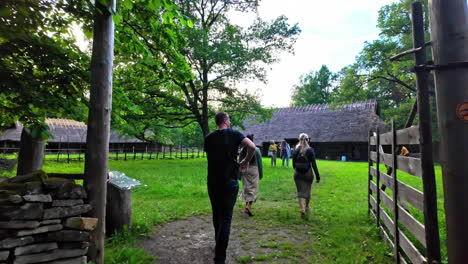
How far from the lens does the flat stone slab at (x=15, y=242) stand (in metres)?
2.42

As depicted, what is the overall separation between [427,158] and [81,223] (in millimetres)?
3523

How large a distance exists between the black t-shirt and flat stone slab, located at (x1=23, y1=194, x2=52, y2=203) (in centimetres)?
180

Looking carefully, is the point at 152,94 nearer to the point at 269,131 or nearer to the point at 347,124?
the point at 269,131

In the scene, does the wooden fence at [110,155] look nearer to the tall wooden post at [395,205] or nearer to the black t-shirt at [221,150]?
the black t-shirt at [221,150]

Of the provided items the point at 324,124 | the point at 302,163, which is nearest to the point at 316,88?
the point at 324,124

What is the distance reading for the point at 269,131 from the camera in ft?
110

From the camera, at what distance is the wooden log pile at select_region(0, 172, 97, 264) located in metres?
2.47

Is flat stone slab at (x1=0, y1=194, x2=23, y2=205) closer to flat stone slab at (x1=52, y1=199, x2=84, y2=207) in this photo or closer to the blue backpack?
flat stone slab at (x1=52, y1=199, x2=84, y2=207)

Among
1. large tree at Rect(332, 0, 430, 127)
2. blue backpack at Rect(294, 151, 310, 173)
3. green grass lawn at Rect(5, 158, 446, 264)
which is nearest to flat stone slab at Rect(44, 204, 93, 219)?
green grass lawn at Rect(5, 158, 446, 264)

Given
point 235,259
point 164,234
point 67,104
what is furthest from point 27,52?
point 235,259

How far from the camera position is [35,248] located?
8.53 feet

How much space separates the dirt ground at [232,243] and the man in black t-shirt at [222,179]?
51 cm

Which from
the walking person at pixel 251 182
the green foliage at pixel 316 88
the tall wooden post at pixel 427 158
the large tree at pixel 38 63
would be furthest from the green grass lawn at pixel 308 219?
the green foliage at pixel 316 88

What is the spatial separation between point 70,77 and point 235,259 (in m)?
3.46
